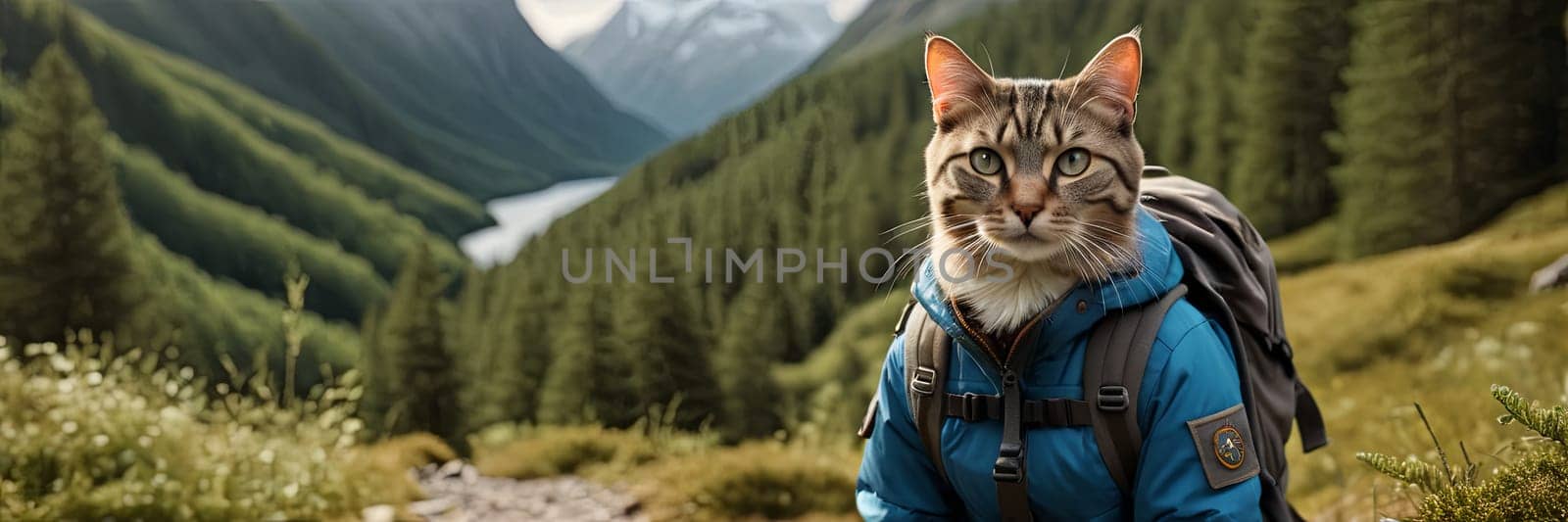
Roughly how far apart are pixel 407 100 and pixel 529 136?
2341 millimetres

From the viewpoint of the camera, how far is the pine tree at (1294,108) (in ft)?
46.2

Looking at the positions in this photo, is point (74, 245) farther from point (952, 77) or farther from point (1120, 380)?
point (1120, 380)

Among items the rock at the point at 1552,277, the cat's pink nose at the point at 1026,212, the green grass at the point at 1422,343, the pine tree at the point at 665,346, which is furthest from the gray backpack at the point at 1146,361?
the pine tree at the point at 665,346

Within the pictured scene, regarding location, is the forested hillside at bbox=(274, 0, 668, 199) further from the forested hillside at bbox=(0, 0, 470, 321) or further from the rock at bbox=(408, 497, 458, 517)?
the rock at bbox=(408, 497, 458, 517)

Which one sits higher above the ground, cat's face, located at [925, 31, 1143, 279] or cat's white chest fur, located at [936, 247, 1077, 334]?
cat's face, located at [925, 31, 1143, 279]

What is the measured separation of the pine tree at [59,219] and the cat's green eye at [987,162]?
1221 cm

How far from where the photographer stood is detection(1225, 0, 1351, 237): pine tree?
14094 millimetres

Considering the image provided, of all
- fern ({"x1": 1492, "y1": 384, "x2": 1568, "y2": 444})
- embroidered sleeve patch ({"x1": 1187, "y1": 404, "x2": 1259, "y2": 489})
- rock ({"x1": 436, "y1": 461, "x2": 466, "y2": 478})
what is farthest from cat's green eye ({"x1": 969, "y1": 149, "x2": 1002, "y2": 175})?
rock ({"x1": 436, "y1": 461, "x2": 466, "y2": 478})

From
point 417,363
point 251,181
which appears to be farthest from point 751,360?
point 251,181

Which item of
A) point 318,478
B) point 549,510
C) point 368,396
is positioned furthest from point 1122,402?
point 368,396

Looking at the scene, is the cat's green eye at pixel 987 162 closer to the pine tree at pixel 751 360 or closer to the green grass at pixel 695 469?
the green grass at pixel 695 469

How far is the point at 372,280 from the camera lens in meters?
16.6

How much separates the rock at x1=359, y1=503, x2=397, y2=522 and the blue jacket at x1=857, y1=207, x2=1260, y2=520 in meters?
5.72

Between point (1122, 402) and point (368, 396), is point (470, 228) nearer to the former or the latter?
point (368, 396)
